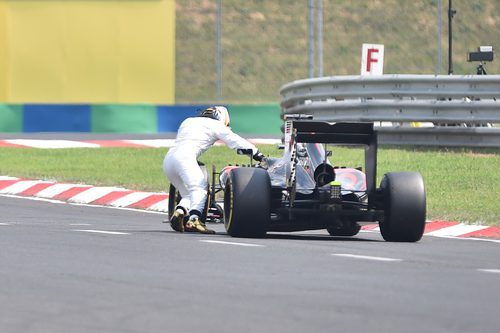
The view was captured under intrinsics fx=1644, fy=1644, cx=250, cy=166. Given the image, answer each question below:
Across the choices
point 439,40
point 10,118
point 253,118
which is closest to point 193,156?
point 10,118

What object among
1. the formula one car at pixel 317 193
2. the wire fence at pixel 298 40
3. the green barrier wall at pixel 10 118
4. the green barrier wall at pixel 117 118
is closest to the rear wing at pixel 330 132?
the formula one car at pixel 317 193

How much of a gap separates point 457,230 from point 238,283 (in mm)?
6418

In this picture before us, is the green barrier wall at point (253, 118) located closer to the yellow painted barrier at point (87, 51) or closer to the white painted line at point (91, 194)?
the yellow painted barrier at point (87, 51)

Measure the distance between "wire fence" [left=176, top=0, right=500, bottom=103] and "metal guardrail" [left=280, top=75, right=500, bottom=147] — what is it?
36416 millimetres

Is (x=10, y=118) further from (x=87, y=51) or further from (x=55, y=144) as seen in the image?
(x=87, y=51)

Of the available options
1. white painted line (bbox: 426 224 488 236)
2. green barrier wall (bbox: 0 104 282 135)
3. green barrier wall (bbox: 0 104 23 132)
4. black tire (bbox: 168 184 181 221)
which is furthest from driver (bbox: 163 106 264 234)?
green barrier wall (bbox: 0 104 23 132)

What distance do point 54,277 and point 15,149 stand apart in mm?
18008

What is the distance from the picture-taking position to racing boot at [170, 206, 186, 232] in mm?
15172

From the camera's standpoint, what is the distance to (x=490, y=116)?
22.1 metres

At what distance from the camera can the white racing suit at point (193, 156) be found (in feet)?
49.8

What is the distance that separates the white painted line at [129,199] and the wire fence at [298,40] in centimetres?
4005

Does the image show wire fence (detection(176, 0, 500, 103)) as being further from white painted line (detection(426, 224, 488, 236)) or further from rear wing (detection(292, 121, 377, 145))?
rear wing (detection(292, 121, 377, 145))

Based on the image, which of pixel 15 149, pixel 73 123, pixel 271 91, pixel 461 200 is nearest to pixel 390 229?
pixel 461 200

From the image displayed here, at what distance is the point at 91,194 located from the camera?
67.3 feet
